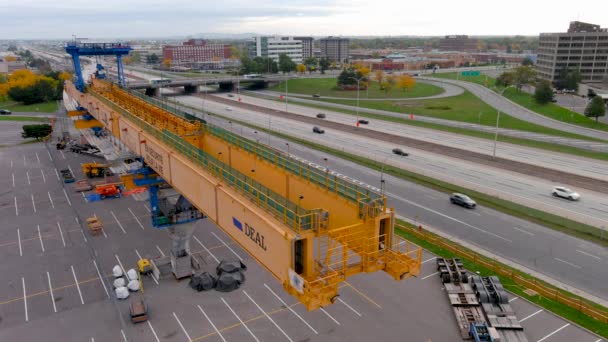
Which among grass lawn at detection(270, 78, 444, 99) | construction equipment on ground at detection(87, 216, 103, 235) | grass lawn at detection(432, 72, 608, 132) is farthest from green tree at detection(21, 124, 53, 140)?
grass lawn at detection(432, 72, 608, 132)

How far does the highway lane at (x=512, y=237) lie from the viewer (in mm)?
30594

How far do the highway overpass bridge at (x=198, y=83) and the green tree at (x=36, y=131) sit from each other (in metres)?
44.7

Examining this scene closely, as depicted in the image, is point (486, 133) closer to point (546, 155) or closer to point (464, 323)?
point (546, 155)

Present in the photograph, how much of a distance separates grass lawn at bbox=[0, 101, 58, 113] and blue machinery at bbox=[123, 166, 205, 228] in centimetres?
8944

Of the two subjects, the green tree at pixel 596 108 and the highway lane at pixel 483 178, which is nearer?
the highway lane at pixel 483 178

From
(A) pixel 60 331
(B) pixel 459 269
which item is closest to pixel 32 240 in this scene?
(A) pixel 60 331

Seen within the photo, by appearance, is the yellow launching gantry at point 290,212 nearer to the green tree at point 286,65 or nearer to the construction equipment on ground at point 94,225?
the construction equipment on ground at point 94,225

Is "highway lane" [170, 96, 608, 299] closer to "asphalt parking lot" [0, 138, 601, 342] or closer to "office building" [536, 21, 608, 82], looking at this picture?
"asphalt parking lot" [0, 138, 601, 342]

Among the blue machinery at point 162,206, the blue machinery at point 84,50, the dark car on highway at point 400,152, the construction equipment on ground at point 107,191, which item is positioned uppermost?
the blue machinery at point 84,50

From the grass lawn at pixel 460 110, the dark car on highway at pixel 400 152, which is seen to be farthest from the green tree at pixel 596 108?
the dark car on highway at pixel 400 152

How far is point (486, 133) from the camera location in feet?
252

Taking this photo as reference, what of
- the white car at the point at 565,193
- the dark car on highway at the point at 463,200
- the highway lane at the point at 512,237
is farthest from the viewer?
the white car at the point at 565,193

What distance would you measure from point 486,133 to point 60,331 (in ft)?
234

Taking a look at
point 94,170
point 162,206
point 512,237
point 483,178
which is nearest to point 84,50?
point 94,170
